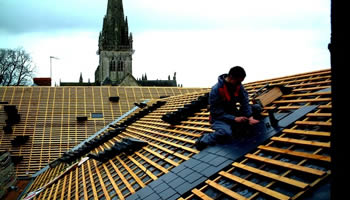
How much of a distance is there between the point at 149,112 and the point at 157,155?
7119 mm

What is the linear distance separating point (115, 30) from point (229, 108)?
7892cm

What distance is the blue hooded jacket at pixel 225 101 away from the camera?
18.6ft

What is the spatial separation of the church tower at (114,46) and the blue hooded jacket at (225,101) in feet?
243

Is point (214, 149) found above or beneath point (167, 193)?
above

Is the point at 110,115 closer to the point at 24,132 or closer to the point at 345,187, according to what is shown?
the point at 24,132

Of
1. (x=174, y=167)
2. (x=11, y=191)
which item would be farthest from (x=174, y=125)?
(x=11, y=191)

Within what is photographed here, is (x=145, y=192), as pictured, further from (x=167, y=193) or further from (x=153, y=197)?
(x=167, y=193)

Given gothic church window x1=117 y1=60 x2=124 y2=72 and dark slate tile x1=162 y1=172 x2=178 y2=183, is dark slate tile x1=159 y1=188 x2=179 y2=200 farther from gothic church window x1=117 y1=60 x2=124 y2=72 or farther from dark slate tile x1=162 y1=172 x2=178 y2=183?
gothic church window x1=117 y1=60 x2=124 y2=72

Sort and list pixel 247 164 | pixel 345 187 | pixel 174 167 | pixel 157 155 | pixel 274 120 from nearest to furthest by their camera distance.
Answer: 1. pixel 345 187
2. pixel 247 164
3. pixel 274 120
4. pixel 174 167
5. pixel 157 155

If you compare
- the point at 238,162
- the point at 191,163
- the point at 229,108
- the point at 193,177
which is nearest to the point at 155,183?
the point at 191,163

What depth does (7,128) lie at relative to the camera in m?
20.2

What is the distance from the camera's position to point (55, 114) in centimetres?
2233

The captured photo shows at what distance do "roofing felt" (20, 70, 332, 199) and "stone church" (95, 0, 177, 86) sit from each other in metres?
70.8

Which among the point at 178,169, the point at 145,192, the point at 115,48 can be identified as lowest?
the point at 145,192
